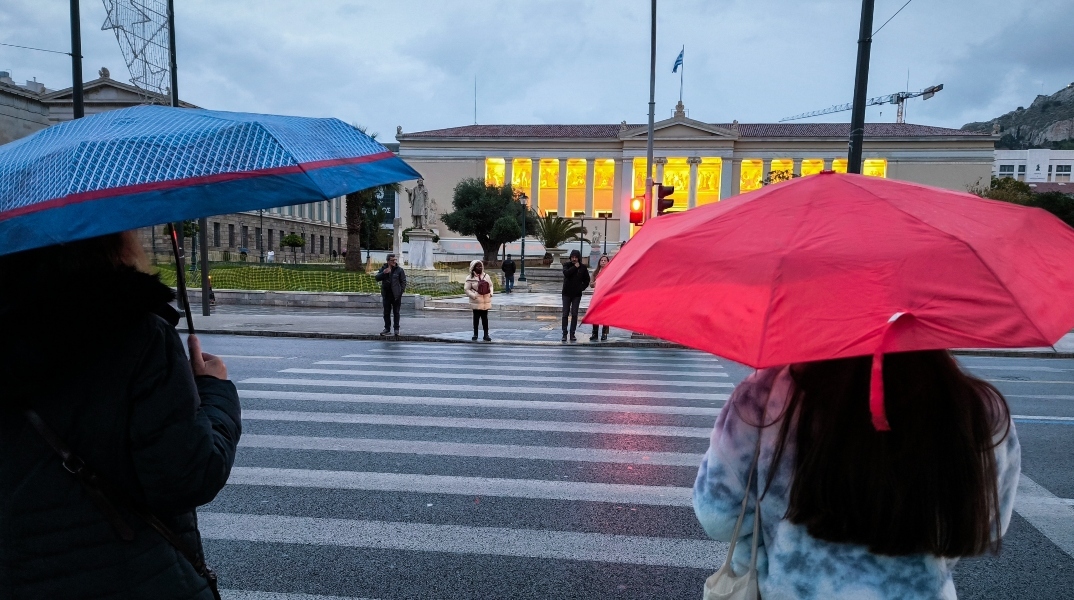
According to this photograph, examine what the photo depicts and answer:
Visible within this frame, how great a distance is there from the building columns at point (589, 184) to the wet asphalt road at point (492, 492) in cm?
5973

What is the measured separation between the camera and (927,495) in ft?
4.70

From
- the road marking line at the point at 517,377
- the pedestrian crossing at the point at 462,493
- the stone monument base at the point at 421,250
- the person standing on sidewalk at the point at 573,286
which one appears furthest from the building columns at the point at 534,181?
the pedestrian crossing at the point at 462,493

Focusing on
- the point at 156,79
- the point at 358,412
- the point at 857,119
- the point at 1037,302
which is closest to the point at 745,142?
the point at 156,79

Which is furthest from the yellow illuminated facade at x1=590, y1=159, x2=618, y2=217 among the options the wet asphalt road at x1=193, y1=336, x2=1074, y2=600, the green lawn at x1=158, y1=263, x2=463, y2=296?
the wet asphalt road at x1=193, y1=336, x2=1074, y2=600

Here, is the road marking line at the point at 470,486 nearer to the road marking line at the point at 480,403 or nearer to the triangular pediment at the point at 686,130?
the road marking line at the point at 480,403

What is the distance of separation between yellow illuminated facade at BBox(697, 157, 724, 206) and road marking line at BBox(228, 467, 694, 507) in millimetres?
62700

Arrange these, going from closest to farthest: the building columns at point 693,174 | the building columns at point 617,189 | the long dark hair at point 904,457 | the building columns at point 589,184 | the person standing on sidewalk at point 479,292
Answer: the long dark hair at point 904,457 < the person standing on sidewalk at point 479,292 < the building columns at point 693,174 < the building columns at point 617,189 < the building columns at point 589,184

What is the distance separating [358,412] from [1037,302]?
258 inches

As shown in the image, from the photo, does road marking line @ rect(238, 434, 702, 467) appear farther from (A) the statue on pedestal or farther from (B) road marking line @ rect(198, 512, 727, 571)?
(A) the statue on pedestal

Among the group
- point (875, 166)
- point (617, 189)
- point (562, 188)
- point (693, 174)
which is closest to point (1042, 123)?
point (875, 166)

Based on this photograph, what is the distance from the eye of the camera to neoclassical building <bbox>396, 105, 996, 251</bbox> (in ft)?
202

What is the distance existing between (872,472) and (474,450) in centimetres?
460

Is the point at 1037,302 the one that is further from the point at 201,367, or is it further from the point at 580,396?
the point at 580,396

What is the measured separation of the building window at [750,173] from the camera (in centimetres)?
6462
